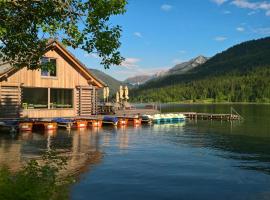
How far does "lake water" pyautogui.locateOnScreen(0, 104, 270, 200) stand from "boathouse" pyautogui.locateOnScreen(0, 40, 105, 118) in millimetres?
6154

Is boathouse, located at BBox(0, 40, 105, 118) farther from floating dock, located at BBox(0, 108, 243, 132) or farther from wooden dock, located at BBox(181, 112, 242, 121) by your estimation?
wooden dock, located at BBox(181, 112, 242, 121)

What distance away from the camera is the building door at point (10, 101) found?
46.2 m

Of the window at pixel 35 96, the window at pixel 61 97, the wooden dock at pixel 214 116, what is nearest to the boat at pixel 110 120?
the window at pixel 61 97

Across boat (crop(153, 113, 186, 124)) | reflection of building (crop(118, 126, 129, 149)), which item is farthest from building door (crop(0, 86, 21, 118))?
boat (crop(153, 113, 186, 124))

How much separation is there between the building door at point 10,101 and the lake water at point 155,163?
596 centimetres

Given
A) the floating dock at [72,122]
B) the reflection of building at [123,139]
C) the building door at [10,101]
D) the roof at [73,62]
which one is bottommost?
the reflection of building at [123,139]

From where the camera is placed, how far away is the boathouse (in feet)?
153

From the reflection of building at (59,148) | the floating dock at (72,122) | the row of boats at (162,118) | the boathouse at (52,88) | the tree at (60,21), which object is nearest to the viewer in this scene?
the tree at (60,21)

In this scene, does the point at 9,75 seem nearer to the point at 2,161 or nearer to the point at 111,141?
the point at 111,141

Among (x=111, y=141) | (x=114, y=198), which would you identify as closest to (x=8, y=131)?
(x=111, y=141)

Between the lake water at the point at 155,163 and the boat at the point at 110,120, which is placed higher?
the boat at the point at 110,120

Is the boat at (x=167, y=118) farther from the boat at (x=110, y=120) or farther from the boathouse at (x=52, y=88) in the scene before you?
the boathouse at (x=52, y=88)

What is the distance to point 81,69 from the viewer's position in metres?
52.7

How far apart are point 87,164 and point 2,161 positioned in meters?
5.25
